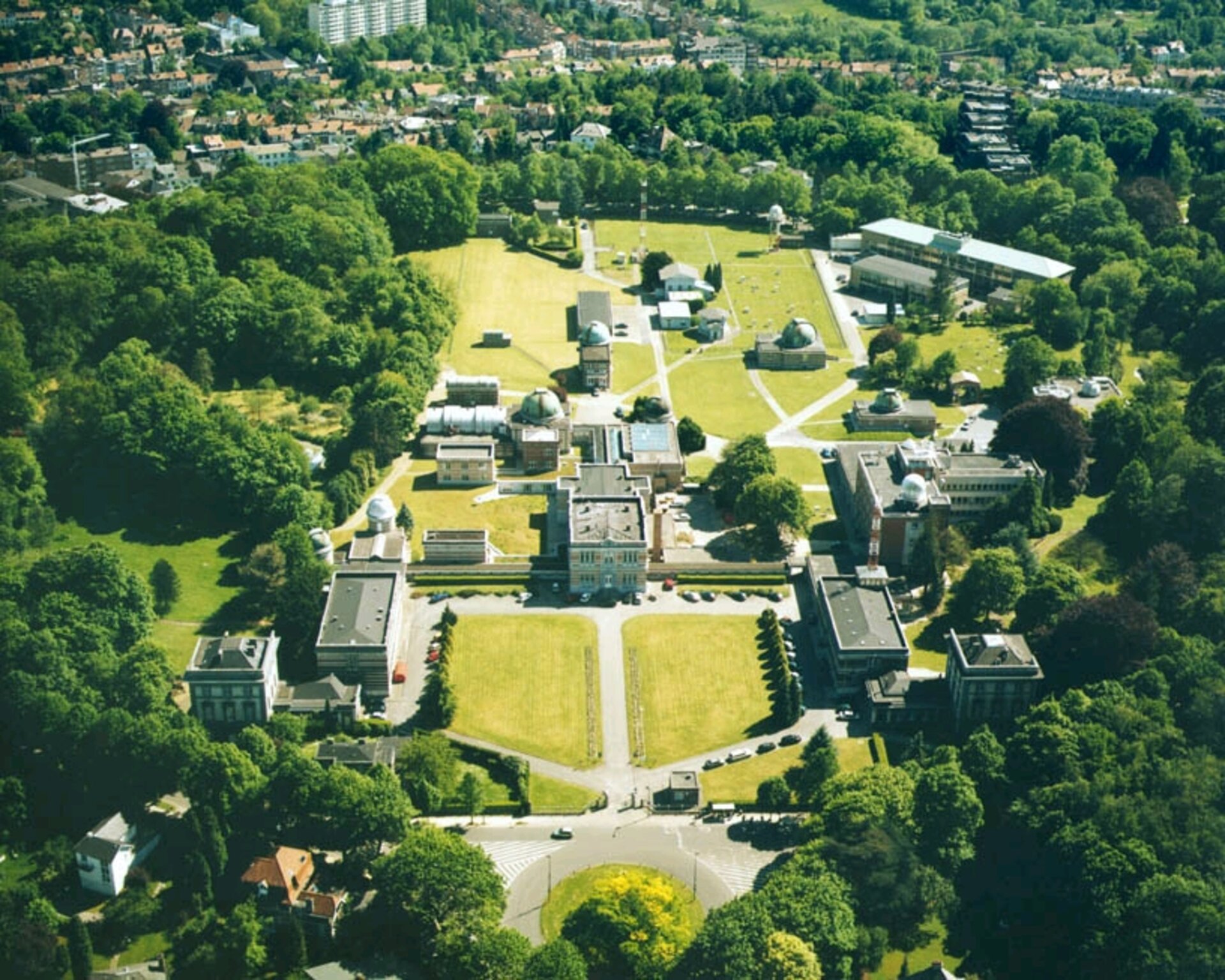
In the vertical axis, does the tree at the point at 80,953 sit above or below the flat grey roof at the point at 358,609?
above

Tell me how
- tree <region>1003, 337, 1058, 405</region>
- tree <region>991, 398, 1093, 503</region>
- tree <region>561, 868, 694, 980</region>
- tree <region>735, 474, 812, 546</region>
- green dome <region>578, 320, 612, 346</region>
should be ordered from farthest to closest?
green dome <region>578, 320, 612, 346</region> < tree <region>1003, 337, 1058, 405</region> < tree <region>991, 398, 1093, 503</region> < tree <region>735, 474, 812, 546</region> < tree <region>561, 868, 694, 980</region>

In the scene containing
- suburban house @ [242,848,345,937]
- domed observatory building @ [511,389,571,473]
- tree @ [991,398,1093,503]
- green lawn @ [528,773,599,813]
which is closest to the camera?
suburban house @ [242,848,345,937]

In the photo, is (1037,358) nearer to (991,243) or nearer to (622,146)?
(991,243)

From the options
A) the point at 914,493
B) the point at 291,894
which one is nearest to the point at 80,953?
Result: the point at 291,894

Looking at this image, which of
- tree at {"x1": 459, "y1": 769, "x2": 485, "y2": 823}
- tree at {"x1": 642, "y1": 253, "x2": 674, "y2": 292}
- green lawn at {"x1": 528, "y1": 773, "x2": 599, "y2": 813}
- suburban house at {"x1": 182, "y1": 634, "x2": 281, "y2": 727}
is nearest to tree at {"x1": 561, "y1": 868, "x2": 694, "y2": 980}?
green lawn at {"x1": 528, "y1": 773, "x2": 599, "y2": 813}

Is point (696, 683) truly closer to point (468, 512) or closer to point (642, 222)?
point (468, 512)

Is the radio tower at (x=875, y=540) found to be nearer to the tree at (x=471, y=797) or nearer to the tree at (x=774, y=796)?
the tree at (x=774, y=796)

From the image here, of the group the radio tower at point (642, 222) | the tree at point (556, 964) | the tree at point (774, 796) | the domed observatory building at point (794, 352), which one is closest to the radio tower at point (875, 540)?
the tree at point (774, 796)

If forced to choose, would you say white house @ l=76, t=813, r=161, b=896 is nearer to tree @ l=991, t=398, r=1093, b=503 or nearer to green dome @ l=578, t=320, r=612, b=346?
green dome @ l=578, t=320, r=612, b=346
